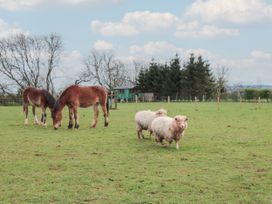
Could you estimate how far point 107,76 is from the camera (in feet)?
297

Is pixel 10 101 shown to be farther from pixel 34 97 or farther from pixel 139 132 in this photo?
pixel 139 132

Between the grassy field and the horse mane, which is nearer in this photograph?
the grassy field

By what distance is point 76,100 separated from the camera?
685 inches

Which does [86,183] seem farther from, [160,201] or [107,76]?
[107,76]

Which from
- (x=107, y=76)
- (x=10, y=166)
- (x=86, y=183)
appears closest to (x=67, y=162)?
(x=10, y=166)

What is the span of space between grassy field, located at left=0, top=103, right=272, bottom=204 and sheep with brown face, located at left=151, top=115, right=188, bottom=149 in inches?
12.9

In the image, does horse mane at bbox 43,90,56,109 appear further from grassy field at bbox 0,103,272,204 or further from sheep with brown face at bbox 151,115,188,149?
sheep with brown face at bbox 151,115,188,149

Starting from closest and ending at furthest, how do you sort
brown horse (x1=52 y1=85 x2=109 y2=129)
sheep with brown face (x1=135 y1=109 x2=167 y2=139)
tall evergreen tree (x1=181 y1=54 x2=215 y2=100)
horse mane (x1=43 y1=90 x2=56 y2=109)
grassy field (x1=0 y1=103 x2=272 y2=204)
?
grassy field (x1=0 y1=103 x2=272 y2=204) → sheep with brown face (x1=135 y1=109 x2=167 y2=139) → brown horse (x1=52 y1=85 x2=109 y2=129) → horse mane (x1=43 y1=90 x2=56 y2=109) → tall evergreen tree (x1=181 y1=54 x2=215 y2=100)

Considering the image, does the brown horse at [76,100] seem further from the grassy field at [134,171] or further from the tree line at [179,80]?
the tree line at [179,80]

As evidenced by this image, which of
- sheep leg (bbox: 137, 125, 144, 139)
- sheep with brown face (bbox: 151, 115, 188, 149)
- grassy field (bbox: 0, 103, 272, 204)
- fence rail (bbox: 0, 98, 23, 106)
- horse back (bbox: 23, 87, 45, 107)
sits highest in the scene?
horse back (bbox: 23, 87, 45, 107)

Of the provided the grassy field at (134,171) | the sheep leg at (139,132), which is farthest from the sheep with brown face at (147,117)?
the grassy field at (134,171)

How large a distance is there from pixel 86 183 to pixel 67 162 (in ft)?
6.88

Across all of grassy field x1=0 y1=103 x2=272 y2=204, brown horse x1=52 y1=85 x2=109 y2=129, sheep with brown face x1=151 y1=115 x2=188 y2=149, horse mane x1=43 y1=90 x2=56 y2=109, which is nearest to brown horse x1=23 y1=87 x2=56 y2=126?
horse mane x1=43 y1=90 x2=56 y2=109

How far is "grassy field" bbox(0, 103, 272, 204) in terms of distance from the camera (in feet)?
20.7
